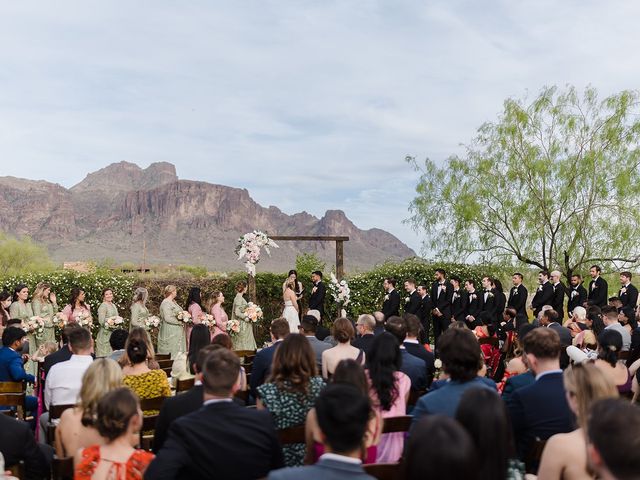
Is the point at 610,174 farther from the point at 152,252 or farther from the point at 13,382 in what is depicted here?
the point at 152,252

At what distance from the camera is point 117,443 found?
3.79 m

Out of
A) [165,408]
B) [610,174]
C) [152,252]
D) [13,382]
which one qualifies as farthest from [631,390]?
[152,252]

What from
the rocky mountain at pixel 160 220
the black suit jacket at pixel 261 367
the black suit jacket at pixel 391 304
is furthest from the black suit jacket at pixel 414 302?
the rocky mountain at pixel 160 220

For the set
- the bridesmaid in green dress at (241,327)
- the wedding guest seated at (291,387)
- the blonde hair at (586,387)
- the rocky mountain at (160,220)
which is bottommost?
the bridesmaid in green dress at (241,327)

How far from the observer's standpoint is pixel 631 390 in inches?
295

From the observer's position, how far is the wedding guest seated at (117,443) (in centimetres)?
372

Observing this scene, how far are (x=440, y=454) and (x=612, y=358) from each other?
17.6ft

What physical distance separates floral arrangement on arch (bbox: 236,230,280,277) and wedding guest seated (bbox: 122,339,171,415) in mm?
10734

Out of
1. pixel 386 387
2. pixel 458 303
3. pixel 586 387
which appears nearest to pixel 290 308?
pixel 458 303

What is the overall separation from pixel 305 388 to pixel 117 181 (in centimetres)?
15999

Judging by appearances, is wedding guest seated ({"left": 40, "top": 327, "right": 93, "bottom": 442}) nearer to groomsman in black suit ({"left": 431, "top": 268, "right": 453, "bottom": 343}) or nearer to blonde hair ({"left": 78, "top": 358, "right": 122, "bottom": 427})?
blonde hair ({"left": 78, "top": 358, "right": 122, "bottom": 427})

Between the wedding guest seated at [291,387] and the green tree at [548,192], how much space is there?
19715 millimetres

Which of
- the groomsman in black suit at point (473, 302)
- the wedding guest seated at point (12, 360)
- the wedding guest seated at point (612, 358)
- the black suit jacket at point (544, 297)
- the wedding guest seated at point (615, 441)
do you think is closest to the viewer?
the wedding guest seated at point (615, 441)

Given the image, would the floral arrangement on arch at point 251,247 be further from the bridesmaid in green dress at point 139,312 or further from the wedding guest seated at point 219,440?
the wedding guest seated at point 219,440
